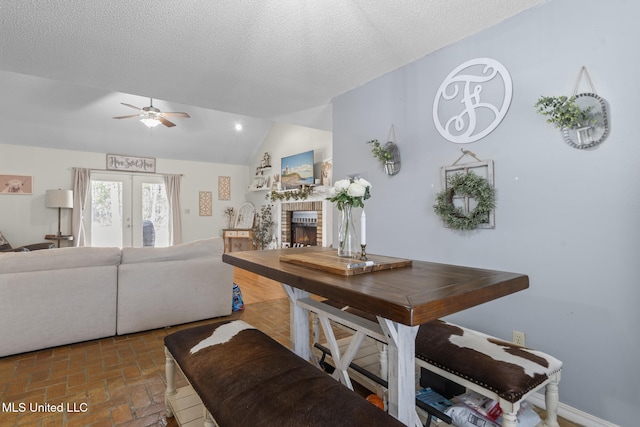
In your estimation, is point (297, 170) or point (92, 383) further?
point (297, 170)

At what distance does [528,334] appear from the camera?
1.92m

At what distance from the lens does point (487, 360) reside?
54.7 inches

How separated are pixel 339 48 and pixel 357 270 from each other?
5.80 feet

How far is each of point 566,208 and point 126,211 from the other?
7553 mm

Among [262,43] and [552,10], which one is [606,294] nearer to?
[552,10]

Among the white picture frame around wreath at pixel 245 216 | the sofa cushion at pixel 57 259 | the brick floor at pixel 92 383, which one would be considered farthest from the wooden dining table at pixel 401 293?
the white picture frame around wreath at pixel 245 216

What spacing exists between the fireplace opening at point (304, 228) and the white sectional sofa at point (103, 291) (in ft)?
9.00

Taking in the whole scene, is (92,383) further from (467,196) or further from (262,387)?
(467,196)

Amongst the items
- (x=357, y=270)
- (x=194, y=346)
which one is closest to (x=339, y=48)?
(x=357, y=270)

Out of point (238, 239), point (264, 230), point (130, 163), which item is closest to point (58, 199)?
point (130, 163)

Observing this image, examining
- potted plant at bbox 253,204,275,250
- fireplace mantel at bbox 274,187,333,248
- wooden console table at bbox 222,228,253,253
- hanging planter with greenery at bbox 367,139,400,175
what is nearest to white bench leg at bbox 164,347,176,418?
hanging planter with greenery at bbox 367,139,400,175

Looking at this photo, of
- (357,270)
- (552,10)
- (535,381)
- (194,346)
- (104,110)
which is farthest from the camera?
(104,110)

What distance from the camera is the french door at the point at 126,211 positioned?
660cm

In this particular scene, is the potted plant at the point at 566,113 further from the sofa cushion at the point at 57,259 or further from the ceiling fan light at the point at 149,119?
the ceiling fan light at the point at 149,119
